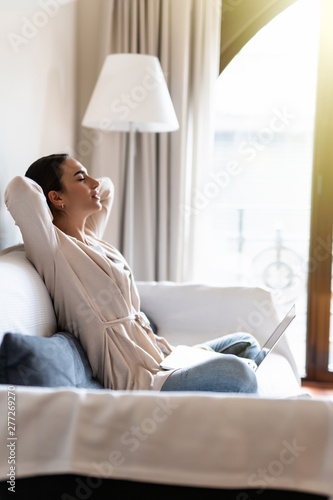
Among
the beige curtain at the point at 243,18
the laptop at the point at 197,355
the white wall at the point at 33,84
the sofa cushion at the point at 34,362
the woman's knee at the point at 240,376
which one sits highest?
the beige curtain at the point at 243,18

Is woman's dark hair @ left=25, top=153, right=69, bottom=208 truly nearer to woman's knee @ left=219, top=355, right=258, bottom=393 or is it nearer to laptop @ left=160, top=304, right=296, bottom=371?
laptop @ left=160, top=304, right=296, bottom=371

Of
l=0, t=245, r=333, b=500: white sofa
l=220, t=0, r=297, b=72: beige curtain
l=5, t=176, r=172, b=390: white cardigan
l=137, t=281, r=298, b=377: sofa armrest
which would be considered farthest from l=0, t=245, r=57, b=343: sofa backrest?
l=220, t=0, r=297, b=72: beige curtain

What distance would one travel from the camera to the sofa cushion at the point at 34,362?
124 centimetres

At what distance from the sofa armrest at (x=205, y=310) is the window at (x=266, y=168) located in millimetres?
782

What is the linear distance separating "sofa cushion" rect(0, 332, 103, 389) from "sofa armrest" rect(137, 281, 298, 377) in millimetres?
1079

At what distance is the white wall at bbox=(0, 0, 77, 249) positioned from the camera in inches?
85.0

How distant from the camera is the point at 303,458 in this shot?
0.92 meters

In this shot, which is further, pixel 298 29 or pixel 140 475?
pixel 298 29

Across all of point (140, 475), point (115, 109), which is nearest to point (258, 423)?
point (140, 475)

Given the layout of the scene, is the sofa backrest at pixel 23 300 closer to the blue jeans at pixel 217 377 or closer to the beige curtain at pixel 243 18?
the blue jeans at pixel 217 377

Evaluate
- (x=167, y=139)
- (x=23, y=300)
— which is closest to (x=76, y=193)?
(x=23, y=300)

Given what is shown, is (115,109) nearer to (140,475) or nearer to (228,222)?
(228,222)

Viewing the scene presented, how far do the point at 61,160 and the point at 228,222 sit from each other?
1.82 m

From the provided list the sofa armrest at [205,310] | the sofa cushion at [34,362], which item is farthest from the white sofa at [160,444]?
the sofa armrest at [205,310]
